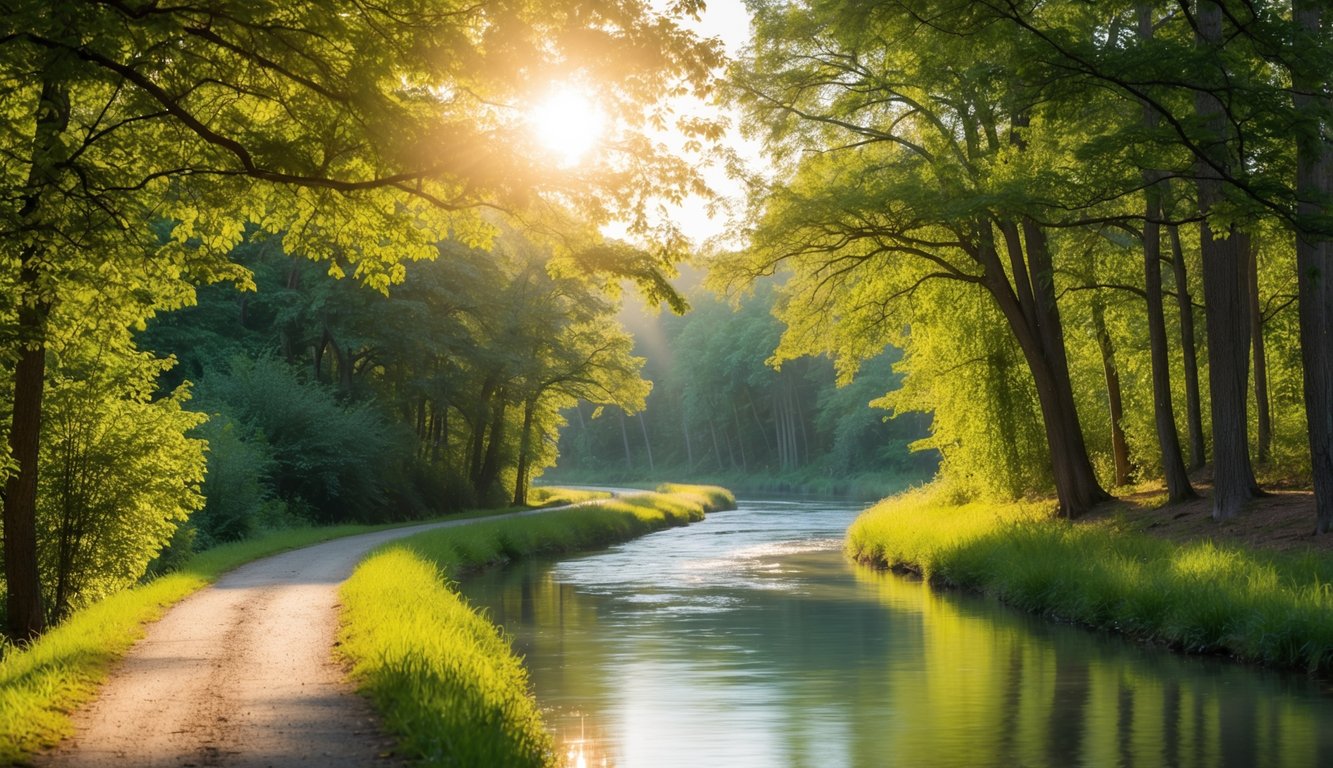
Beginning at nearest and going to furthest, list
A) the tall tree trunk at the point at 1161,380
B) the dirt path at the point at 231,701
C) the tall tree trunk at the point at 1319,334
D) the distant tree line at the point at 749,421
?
the dirt path at the point at 231,701, the tall tree trunk at the point at 1319,334, the tall tree trunk at the point at 1161,380, the distant tree line at the point at 749,421

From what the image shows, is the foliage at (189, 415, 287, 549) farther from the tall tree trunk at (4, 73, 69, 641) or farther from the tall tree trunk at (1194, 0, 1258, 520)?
the tall tree trunk at (1194, 0, 1258, 520)

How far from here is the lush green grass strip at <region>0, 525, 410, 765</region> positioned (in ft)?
30.2

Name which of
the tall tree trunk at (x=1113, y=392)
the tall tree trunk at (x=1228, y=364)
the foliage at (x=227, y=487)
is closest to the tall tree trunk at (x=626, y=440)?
the foliage at (x=227, y=487)

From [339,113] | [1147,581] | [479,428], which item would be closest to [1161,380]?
[1147,581]

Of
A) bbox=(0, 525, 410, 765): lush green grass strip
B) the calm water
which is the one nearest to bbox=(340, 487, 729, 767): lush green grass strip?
the calm water

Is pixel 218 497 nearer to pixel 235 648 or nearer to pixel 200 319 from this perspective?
pixel 200 319

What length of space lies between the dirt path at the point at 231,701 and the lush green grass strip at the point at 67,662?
7.0 inches

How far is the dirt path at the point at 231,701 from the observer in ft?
28.8

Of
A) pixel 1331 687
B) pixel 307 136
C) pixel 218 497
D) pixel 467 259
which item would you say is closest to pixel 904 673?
pixel 1331 687

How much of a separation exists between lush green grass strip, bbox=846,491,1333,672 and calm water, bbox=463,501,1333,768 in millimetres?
484

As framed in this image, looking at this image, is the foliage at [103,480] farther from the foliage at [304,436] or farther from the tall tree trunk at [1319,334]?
the foliage at [304,436]

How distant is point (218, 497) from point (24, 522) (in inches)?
606

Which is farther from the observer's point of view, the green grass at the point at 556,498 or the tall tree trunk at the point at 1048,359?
the green grass at the point at 556,498

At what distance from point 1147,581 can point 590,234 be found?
32.6 feet
